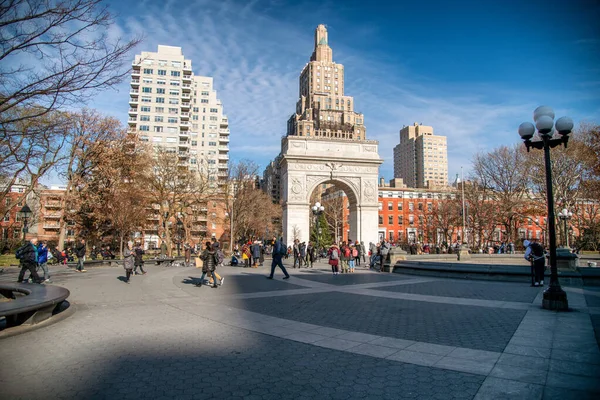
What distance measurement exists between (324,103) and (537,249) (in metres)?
114

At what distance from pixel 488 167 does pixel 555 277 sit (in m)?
36.1

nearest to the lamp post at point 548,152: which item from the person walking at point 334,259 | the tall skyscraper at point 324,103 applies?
the person walking at point 334,259

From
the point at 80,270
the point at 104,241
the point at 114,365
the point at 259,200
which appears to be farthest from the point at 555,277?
the point at 259,200

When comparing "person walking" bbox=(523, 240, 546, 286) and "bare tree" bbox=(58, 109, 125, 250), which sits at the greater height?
"bare tree" bbox=(58, 109, 125, 250)

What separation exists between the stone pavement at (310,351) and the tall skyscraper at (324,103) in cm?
10388

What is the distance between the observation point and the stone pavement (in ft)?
13.1

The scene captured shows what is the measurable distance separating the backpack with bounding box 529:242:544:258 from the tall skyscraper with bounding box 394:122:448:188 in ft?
521

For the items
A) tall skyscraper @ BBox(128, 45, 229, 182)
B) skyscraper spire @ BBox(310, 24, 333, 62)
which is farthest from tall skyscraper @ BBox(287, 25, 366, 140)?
tall skyscraper @ BBox(128, 45, 229, 182)

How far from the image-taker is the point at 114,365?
4762mm

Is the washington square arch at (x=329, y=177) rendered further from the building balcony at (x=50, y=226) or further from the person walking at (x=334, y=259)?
the building balcony at (x=50, y=226)

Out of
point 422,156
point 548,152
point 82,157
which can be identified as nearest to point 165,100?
point 82,157

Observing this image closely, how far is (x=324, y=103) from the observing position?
121 meters

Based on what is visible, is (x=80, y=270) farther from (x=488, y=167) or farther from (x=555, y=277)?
(x=488, y=167)

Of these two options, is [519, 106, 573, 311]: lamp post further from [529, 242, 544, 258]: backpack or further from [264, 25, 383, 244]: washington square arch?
[264, 25, 383, 244]: washington square arch
